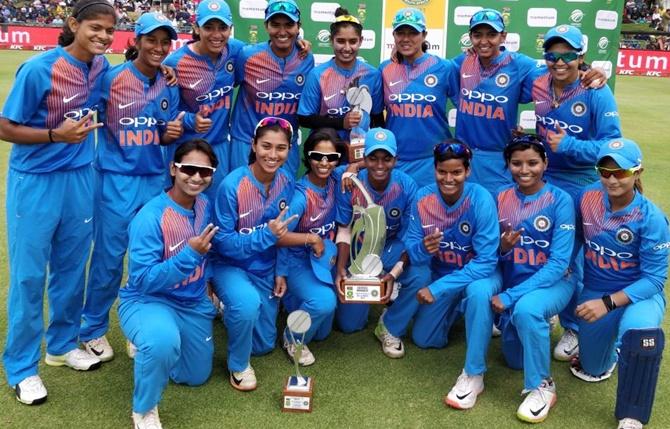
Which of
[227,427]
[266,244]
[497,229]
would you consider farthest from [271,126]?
[227,427]

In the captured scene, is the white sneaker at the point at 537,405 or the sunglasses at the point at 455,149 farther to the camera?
the sunglasses at the point at 455,149

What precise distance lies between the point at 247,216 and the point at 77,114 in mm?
1347

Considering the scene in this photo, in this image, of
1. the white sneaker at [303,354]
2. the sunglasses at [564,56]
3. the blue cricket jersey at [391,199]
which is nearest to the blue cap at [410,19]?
the sunglasses at [564,56]

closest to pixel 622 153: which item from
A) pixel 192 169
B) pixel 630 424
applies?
pixel 630 424

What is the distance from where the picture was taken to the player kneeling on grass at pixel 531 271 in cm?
414

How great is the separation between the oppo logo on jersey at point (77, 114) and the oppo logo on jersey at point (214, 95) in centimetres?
119

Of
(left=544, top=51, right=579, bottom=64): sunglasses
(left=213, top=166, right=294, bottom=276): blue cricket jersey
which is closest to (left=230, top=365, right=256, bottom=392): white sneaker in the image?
(left=213, top=166, right=294, bottom=276): blue cricket jersey

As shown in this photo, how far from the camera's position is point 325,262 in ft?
16.7

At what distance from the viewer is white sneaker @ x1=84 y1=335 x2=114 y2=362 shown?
472cm

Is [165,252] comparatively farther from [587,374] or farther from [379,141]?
[587,374]

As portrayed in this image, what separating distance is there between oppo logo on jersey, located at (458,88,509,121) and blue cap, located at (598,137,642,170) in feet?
4.50

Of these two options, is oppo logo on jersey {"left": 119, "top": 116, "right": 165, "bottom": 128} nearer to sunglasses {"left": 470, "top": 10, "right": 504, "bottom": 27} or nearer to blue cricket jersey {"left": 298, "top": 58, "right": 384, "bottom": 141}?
blue cricket jersey {"left": 298, "top": 58, "right": 384, "bottom": 141}

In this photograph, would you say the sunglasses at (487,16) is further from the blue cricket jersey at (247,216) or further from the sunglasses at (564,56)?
the blue cricket jersey at (247,216)

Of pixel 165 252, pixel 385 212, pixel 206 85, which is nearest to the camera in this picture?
pixel 165 252
